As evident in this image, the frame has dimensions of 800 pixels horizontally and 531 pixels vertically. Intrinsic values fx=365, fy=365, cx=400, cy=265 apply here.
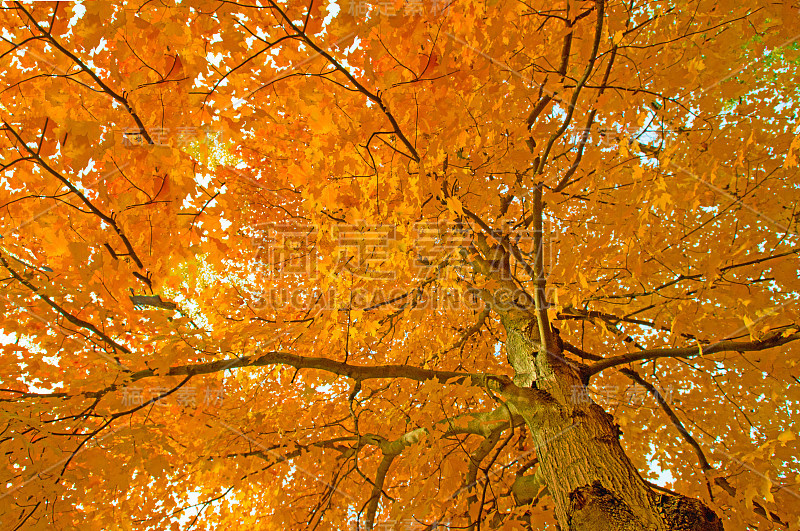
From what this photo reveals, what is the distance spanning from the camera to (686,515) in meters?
1.55

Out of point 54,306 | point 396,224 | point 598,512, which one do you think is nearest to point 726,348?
point 598,512

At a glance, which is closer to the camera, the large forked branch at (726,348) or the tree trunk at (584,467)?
the tree trunk at (584,467)

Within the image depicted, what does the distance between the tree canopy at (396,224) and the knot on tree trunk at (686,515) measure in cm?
1

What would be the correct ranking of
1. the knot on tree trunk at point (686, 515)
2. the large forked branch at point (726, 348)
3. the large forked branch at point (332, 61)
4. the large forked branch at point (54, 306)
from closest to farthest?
the large forked branch at point (332, 61)
the knot on tree trunk at point (686, 515)
the large forked branch at point (726, 348)
the large forked branch at point (54, 306)

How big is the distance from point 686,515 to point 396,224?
2.09 meters

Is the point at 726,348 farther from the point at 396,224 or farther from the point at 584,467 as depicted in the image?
the point at 396,224

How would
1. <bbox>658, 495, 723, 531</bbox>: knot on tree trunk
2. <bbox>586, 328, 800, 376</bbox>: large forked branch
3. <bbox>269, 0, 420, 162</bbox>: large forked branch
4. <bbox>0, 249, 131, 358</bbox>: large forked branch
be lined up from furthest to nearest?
<bbox>0, 249, 131, 358</bbox>: large forked branch → <bbox>586, 328, 800, 376</bbox>: large forked branch → <bbox>658, 495, 723, 531</bbox>: knot on tree trunk → <bbox>269, 0, 420, 162</bbox>: large forked branch

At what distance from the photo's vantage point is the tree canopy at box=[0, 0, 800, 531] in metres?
1.72

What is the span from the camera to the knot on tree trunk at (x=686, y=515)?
5.01ft

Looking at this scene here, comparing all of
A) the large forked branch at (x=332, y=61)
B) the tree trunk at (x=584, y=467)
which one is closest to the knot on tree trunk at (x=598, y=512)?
the tree trunk at (x=584, y=467)

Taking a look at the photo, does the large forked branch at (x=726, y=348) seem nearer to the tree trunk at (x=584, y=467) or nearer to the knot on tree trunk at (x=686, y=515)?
the tree trunk at (x=584, y=467)

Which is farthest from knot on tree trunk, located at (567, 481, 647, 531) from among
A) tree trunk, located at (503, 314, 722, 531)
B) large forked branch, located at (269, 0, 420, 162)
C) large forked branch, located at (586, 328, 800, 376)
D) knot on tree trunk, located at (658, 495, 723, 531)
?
large forked branch, located at (269, 0, 420, 162)

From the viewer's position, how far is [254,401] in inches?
143

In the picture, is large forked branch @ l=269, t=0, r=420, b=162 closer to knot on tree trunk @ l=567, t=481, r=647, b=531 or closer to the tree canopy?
the tree canopy
